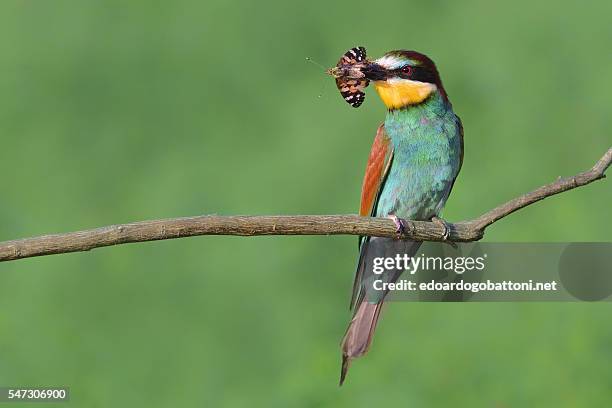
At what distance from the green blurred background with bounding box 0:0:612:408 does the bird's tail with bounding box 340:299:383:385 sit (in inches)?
21.3

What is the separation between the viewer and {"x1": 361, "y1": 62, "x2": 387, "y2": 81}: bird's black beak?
3.61 metres

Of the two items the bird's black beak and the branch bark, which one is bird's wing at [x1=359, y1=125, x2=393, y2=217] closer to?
the bird's black beak

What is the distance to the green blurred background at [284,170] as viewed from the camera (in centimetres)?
442

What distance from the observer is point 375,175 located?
3771 mm

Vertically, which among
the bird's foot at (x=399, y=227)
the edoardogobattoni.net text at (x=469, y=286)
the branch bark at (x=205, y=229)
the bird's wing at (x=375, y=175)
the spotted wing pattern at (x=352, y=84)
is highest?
the spotted wing pattern at (x=352, y=84)

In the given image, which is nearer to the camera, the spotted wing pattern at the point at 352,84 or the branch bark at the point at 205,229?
the branch bark at the point at 205,229

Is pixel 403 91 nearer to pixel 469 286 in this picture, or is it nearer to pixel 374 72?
pixel 374 72

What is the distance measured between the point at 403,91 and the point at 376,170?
0.26 meters

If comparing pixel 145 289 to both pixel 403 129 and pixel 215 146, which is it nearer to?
pixel 215 146

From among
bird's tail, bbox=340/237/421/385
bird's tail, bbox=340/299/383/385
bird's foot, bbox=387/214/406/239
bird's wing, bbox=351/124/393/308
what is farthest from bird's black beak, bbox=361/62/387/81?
bird's tail, bbox=340/299/383/385

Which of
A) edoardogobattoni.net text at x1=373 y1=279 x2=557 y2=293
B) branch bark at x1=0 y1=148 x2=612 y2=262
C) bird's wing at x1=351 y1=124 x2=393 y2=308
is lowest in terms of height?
branch bark at x1=0 y1=148 x2=612 y2=262

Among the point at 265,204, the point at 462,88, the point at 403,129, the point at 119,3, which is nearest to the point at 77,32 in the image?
the point at 119,3

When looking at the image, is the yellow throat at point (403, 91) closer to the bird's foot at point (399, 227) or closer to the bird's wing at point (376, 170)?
the bird's wing at point (376, 170)

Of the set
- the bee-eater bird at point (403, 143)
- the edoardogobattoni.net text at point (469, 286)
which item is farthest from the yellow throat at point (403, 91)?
the edoardogobattoni.net text at point (469, 286)
